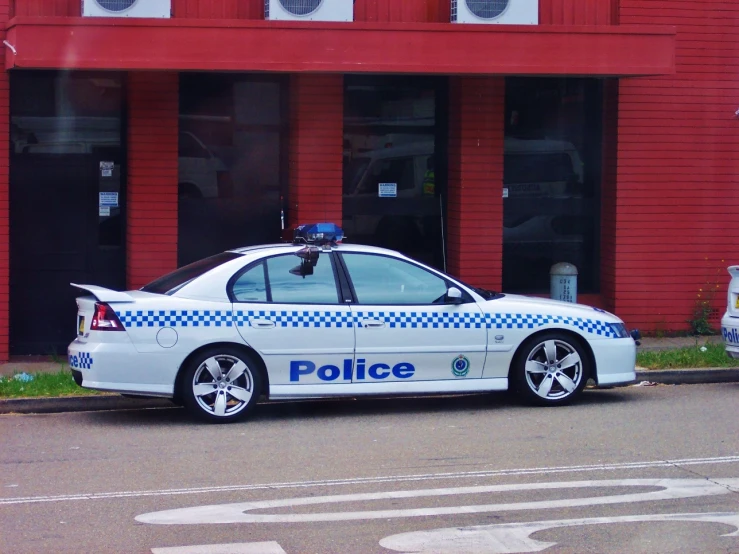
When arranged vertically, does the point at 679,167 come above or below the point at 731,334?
above

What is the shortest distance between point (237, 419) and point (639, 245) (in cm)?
663

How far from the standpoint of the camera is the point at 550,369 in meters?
10.0

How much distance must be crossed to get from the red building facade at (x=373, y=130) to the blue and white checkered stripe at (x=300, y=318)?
11.9 feet

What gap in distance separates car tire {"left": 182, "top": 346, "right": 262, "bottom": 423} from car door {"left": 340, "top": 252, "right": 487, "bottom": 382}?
88 centimetres

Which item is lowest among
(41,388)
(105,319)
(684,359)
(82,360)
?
(41,388)

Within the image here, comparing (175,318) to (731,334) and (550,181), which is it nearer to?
(731,334)

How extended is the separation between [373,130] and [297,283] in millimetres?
4793

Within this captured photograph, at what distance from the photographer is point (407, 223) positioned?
14.2 meters

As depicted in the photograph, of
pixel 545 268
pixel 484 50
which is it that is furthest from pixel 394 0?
Answer: pixel 545 268

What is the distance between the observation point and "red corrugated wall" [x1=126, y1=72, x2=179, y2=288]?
12.9 metres

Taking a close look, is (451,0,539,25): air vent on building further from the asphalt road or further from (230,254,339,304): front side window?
the asphalt road

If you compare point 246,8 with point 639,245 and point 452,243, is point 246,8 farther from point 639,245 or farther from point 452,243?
point 639,245

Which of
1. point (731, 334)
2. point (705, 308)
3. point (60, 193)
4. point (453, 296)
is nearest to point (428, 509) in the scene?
point (453, 296)

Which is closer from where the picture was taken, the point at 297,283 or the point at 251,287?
the point at 251,287
